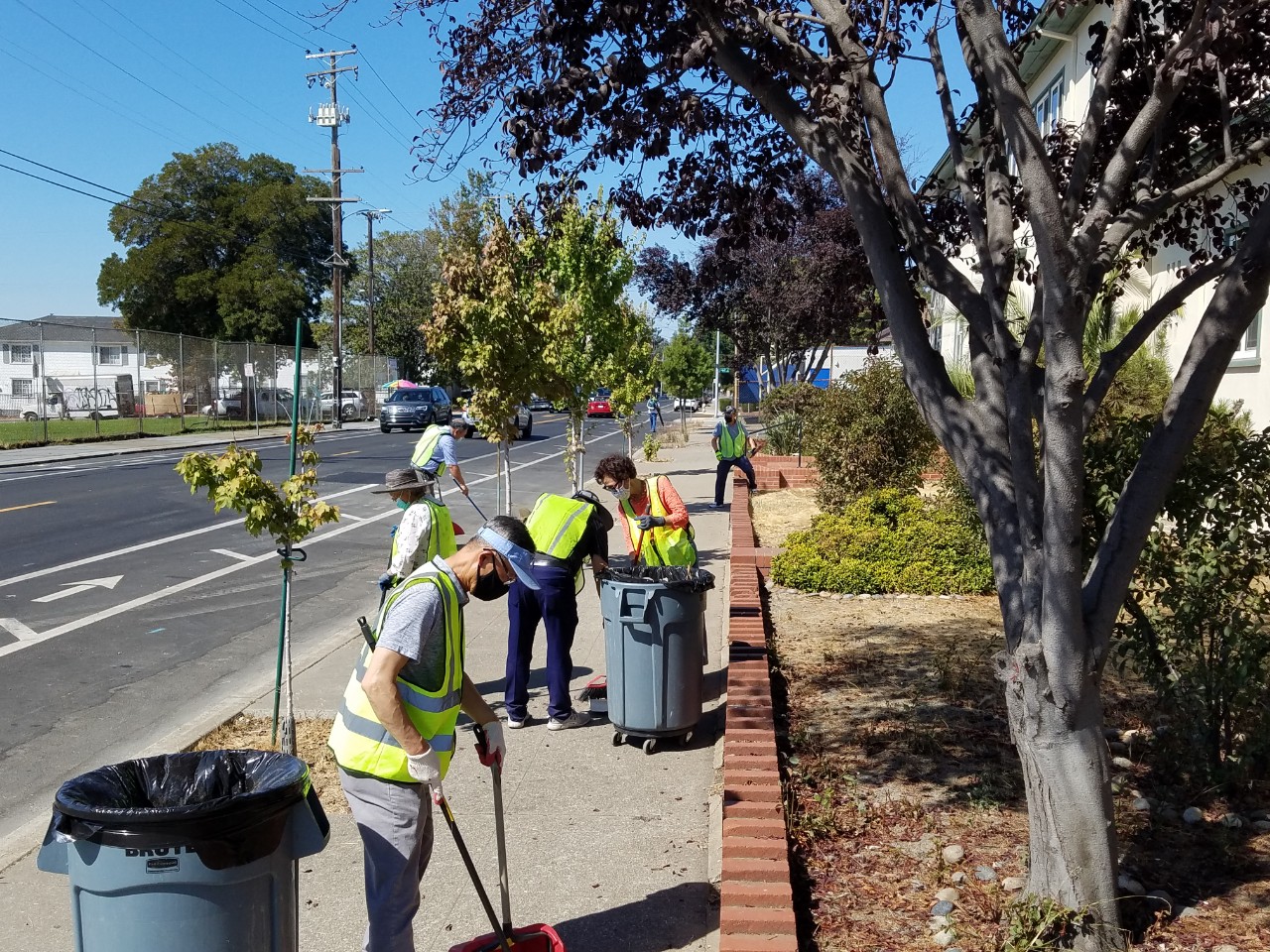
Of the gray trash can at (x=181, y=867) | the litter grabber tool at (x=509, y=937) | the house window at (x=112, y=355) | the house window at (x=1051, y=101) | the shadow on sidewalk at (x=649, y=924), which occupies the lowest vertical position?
the shadow on sidewalk at (x=649, y=924)

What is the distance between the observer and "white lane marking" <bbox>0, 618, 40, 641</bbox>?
9.35 m

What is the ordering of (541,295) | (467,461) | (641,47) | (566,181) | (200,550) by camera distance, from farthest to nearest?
(467,461) → (200,550) → (541,295) → (566,181) → (641,47)

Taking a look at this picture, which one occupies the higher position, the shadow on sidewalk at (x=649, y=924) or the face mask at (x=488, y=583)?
the face mask at (x=488, y=583)

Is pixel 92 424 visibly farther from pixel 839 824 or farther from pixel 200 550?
pixel 839 824

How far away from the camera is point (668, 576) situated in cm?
672

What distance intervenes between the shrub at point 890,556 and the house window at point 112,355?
101ft

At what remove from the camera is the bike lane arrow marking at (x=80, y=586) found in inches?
428

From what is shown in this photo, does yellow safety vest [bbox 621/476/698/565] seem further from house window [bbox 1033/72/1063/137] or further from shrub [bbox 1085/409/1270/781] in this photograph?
house window [bbox 1033/72/1063/137]

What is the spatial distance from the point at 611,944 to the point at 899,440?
10.6m

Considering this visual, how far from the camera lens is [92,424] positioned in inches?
1399

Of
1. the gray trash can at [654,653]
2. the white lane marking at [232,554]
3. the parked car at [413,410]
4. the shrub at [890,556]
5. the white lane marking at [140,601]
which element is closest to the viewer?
the gray trash can at [654,653]

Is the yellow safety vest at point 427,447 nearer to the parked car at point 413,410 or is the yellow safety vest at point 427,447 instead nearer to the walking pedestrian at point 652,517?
the walking pedestrian at point 652,517

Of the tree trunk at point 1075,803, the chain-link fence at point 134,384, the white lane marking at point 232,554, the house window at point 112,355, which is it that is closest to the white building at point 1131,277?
the tree trunk at point 1075,803

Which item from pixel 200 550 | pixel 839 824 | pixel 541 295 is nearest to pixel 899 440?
pixel 541 295
